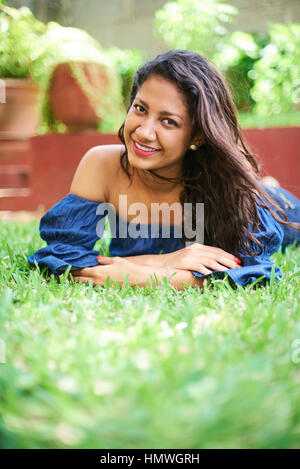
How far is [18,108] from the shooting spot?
4.32m

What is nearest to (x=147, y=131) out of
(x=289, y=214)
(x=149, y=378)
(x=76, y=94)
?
(x=149, y=378)

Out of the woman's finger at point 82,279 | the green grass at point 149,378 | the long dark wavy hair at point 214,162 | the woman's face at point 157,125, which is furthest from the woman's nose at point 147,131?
the green grass at point 149,378

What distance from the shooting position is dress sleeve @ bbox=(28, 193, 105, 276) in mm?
1783

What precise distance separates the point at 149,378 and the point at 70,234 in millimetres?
1119

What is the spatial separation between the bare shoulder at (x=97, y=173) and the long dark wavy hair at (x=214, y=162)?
70 mm

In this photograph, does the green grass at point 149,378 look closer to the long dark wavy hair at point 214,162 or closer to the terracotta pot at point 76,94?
the long dark wavy hair at point 214,162

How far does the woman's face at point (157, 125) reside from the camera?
5.78 feet

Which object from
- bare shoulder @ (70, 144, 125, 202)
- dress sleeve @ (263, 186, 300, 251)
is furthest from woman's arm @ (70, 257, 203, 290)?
dress sleeve @ (263, 186, 300, 251)

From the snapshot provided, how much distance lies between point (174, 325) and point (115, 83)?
10.9 ft

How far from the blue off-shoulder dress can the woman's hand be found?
0.03 m

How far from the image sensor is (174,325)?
1.18 m

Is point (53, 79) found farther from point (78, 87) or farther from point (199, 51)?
point (199, 51)

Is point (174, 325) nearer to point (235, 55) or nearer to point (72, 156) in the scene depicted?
point (72, 156)

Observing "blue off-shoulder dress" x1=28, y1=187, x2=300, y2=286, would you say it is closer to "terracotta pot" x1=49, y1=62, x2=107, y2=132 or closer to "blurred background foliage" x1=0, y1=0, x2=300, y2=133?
"terracotta pot" x1=49, y1=62, x2=107, y2=132
